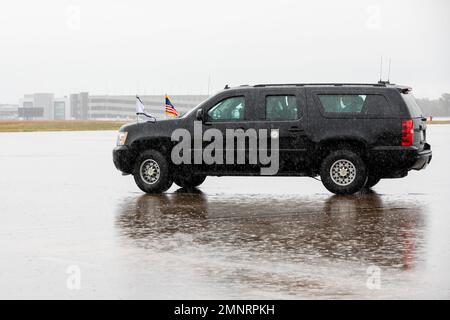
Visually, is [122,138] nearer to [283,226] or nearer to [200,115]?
[200,115]

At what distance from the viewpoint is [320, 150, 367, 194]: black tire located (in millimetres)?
15648

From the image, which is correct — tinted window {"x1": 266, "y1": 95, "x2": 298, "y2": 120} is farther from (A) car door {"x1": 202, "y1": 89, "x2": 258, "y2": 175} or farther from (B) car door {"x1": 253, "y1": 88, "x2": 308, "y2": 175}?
(A) car door {"x1": 202, "y1": 89, "x2": 258, "y2": 175}

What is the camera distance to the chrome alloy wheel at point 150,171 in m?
16.4

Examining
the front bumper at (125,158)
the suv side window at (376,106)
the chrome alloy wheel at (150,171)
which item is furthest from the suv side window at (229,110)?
the suv side window at (376,106)

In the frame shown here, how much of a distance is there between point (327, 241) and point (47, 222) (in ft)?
13.7

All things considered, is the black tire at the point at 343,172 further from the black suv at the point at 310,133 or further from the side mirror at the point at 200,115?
the side mirror at the point at 200,115

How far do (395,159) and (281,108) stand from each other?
7.33 ft

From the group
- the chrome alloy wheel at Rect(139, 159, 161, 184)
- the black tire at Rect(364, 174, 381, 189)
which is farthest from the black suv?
the black tire at Rect(364, 174, 381, 189)

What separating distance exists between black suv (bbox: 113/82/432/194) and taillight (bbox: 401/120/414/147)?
18 millimetres

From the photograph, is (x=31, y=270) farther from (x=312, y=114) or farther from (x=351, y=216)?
(x=312, y=114)

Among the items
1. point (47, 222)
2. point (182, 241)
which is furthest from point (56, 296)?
point (47, 222)

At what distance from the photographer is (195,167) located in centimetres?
1611

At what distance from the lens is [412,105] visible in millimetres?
16047

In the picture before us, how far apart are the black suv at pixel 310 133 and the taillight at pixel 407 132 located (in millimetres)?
18
